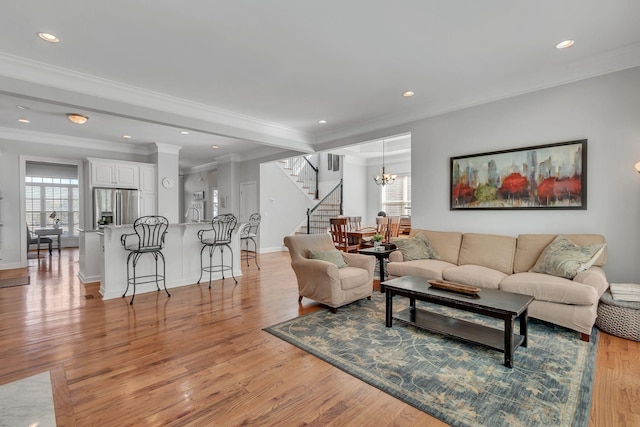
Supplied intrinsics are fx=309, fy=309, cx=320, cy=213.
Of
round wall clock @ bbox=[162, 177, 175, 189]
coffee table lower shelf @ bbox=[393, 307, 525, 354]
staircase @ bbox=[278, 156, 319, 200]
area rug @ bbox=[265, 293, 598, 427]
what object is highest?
staircase @ bbox=[278, 156, 319, 200]

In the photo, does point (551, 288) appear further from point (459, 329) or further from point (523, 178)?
point (523, 178)

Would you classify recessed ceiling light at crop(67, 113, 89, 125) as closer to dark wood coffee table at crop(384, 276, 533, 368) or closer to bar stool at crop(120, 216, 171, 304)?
bar stool at crop(120, 216, 171, 304)

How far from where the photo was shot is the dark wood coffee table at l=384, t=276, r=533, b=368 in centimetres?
243

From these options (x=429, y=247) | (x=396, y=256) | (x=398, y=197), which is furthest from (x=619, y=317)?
(x=398, y=197)

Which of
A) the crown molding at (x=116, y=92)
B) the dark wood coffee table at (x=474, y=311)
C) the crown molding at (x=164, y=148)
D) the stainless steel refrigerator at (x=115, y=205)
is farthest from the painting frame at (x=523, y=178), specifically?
the stainless steel refrigerator at (x=115, y=205)

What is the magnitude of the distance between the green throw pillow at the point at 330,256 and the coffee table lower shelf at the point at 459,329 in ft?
3.62

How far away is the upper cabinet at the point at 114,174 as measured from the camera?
7.03 m

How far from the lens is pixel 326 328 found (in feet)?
10.6

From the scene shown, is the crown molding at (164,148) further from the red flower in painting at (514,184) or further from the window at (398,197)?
the red flower in painting at (514,184)

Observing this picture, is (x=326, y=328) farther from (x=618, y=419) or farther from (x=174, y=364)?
(x=618, y=419)

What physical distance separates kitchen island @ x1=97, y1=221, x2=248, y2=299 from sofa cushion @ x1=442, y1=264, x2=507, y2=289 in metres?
3.51

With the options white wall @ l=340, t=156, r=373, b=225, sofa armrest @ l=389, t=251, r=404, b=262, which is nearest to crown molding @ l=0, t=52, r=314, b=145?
sofa armrest @ l=389, t=251, r=404, b=262

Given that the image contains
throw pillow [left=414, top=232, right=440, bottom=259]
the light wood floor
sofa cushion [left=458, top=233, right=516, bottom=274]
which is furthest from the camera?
throw pillow [left=414, top=232, right=440, bottom=259]

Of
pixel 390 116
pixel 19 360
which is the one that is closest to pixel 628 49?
pixel 390 116
